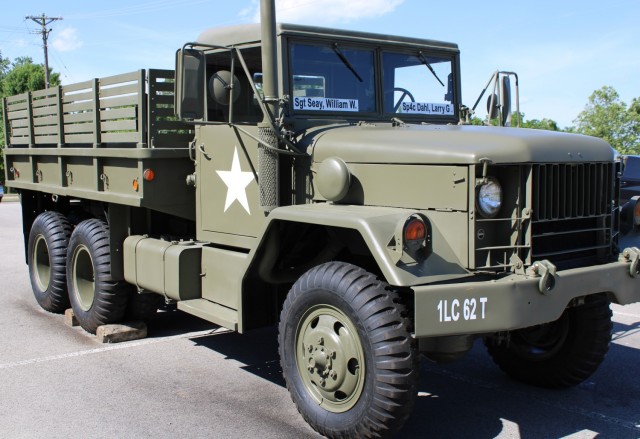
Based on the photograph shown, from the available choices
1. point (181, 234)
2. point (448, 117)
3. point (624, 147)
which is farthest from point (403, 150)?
point (624, 147)

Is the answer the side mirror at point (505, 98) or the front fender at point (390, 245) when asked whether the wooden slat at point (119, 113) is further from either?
the side mirror at point (505, 98)

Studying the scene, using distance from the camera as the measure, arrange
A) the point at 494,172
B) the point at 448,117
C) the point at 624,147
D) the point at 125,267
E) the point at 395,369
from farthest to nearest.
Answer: the point at 624,147
the point at 125,267
the point at 448,117
the point at 494,172
the point at 395,369

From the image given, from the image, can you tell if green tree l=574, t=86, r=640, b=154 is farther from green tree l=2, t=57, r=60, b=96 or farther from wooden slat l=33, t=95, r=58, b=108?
green tree l=2, t=57, r=60, b=96

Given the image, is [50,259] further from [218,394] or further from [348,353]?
[348,353]

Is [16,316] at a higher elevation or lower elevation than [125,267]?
lower

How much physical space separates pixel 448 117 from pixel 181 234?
241cm

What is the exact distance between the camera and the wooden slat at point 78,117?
6.30 m

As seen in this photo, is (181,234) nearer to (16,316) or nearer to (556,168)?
(16,316)

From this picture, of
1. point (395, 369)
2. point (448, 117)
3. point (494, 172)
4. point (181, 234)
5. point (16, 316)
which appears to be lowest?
point (16, 316)

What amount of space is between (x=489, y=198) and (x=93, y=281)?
13.8ft

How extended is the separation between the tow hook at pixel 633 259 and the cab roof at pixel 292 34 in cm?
221

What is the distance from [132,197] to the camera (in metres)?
5.66

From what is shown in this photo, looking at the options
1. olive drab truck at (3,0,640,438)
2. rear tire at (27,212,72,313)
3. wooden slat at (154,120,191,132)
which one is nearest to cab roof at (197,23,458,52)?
olive drab truck at (3,0,640,438)

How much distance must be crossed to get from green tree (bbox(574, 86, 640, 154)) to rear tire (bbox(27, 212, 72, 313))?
17.2 metres
